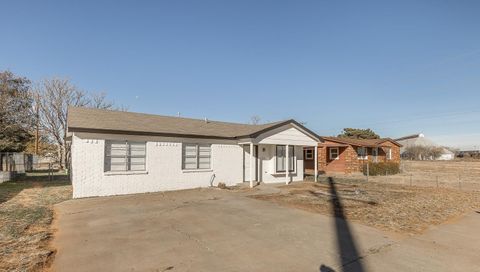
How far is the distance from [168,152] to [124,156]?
2.09m

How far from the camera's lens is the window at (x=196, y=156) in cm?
1445

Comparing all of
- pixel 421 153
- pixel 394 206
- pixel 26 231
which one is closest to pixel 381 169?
pixel 394 206

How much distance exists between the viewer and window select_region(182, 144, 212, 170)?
14.4 m

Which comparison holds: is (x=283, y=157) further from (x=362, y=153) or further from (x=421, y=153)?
(x=421, y=153)

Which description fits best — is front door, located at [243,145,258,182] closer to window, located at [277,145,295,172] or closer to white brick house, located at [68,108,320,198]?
white brick house, located at [68,108,320,198]

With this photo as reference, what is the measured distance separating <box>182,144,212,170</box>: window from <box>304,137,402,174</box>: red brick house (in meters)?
15.7

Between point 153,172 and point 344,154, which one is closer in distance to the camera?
point 153,172

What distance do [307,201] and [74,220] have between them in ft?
27.0

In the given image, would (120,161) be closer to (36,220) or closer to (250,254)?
(36,220)

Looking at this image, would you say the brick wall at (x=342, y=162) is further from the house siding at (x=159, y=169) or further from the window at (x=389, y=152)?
the house siding at (x=159, y=169)

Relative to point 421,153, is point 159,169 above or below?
below

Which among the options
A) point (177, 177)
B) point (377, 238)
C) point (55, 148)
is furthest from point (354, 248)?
point (55, 148)

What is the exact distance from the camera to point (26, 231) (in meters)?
6.54

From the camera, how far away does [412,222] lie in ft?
26.1
